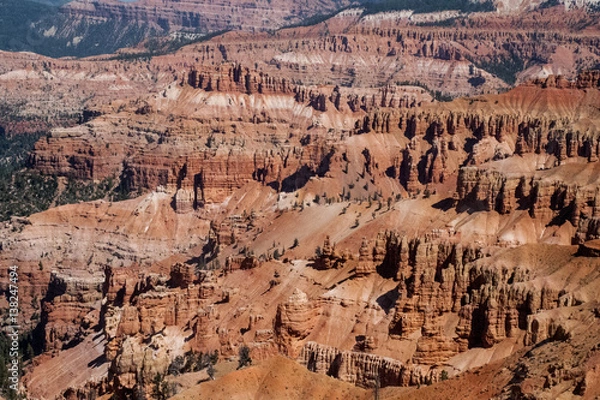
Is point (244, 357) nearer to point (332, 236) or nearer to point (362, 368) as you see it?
point (362, 368)

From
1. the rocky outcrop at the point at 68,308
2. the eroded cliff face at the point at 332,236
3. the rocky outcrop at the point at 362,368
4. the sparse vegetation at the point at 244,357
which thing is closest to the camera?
the rocky outcrop at the point at 362,368

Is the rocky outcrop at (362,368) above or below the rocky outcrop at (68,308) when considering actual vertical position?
above

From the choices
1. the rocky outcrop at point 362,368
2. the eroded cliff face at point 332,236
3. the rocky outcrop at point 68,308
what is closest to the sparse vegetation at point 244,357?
the eroded cliff face at point 332,236

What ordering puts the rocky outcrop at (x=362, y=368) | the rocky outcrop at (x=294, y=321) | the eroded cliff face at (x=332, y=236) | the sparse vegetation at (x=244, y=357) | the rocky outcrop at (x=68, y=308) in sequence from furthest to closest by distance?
the rocky outcrop at (x=68, y=308) → the rocky outcrop at (x=294, y=321) → the eroded cliff face at (x=332, y=236) → the sparse vegetation at (x=244, y=357) → the rocky outcrop at (x=362, y=368)

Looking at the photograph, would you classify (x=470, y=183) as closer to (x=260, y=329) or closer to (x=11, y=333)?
(x=260, y=329)

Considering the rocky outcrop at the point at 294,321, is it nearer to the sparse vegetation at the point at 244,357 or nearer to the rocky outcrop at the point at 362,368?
the rocky outcrop at the point at 362,368

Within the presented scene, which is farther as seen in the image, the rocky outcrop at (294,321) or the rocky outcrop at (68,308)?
the rocky outcrop at (68,308)

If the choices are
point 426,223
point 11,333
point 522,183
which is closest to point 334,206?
point 426,223

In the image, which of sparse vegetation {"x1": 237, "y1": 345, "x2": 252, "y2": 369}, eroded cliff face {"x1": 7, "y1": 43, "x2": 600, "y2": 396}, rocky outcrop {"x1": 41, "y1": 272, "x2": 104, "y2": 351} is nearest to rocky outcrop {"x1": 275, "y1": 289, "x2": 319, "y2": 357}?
eroded cliff face {"x1": 7, "y1": 43, "x2": 600, "y2": 396}

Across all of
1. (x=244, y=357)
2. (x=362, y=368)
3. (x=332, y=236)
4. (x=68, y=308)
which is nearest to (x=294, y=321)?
(x=244, y=357)

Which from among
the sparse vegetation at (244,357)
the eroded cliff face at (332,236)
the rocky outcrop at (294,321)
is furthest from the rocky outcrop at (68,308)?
the sparse vegetation at (244,357)

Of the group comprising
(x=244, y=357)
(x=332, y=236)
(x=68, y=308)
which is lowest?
(x=68, y=308)
